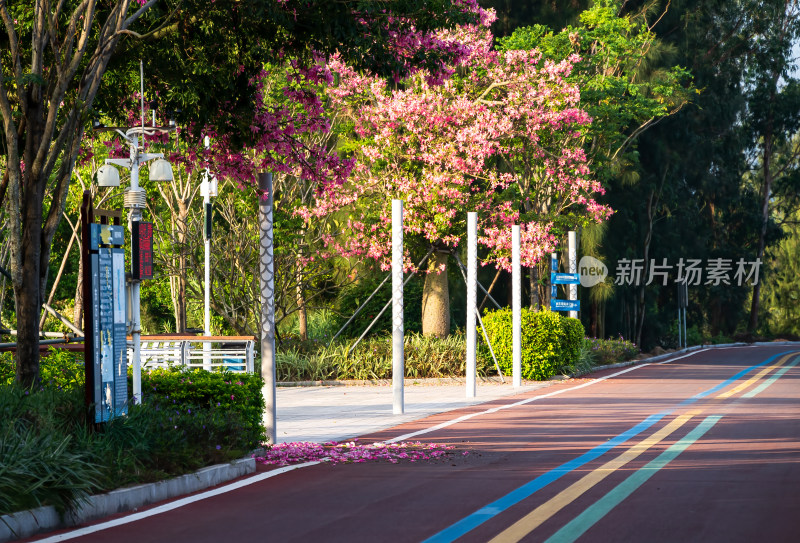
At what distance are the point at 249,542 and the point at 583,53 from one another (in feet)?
92.9

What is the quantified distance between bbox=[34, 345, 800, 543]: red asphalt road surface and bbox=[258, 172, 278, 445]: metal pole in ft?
5.10

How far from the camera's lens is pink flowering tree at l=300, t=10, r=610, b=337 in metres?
27.2

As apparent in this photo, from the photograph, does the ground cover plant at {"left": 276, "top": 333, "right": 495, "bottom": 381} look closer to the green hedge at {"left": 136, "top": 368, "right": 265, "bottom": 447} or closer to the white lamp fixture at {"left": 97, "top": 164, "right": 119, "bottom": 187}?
the white lamp fixture at {"left": 97, "top": 164, "right": 119, "bottom": 187}

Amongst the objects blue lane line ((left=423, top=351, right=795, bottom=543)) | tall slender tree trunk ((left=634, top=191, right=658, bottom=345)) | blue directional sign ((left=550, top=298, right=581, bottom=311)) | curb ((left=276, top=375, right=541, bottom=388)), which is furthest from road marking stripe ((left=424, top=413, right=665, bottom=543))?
tall slender tree trunk ((left=634, top=191, right=658, bottom=345))

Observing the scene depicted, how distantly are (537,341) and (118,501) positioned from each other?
18.3 m

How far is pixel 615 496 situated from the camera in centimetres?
985

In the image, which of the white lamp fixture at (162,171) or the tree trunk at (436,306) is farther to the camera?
the tree trunk at (436,306)

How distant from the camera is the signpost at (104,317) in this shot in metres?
10.2

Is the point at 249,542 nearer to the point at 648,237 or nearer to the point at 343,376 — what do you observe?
the point at 343,376

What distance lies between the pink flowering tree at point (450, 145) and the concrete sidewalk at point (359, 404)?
4166 millimetres

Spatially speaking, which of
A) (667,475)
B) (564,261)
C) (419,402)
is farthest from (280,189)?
(667,475)

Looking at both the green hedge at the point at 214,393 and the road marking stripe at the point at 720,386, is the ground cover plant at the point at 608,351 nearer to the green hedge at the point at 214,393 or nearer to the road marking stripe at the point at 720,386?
the road marking stripe at the point at 720,386

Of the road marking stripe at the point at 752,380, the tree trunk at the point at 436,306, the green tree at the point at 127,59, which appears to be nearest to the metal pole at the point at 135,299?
the green tree at the point at 127,59

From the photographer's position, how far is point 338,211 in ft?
98.0
